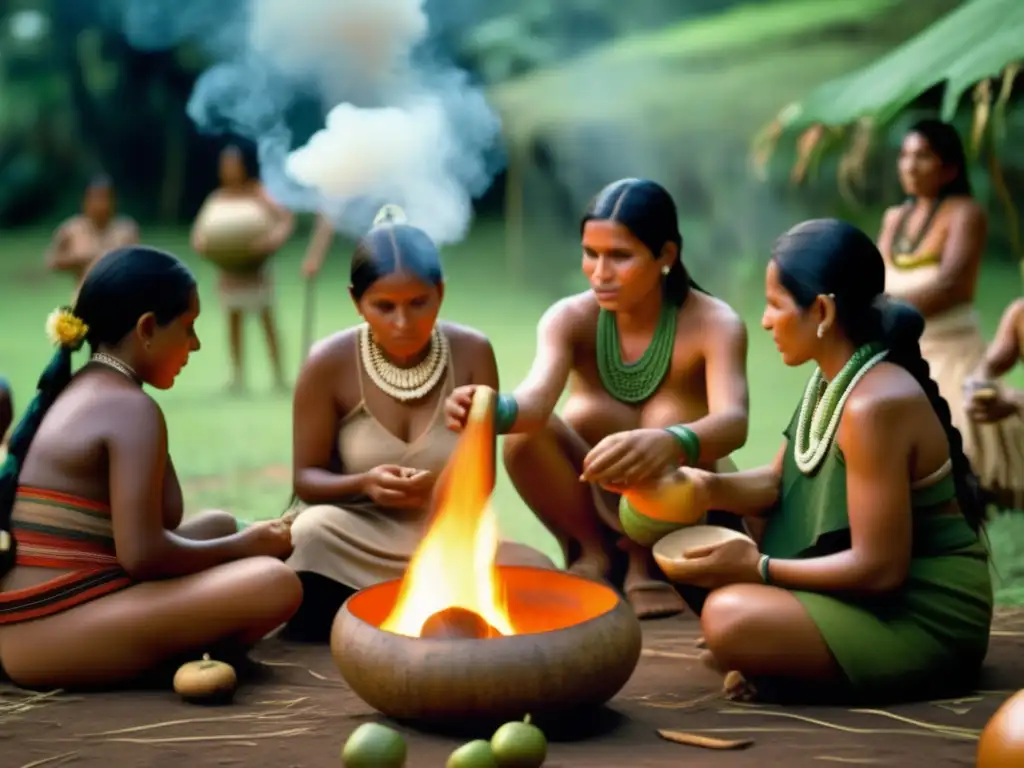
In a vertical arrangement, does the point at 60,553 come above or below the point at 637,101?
below

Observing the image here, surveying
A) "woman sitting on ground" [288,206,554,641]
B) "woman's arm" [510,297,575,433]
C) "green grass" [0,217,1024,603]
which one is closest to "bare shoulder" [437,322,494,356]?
"woman sitting on ground" [288,206,554,641]

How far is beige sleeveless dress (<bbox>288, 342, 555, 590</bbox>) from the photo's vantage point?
15.7 feet

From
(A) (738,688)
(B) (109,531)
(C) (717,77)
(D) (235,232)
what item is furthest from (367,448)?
(C) (717,77)

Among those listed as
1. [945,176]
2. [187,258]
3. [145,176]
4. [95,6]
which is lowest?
[945,176]

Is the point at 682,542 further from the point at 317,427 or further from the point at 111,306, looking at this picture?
the point at 111,306

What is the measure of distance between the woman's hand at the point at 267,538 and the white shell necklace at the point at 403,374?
700 mm

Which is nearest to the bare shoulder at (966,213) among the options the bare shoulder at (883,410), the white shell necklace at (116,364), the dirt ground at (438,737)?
the dirt ground at (438,737)

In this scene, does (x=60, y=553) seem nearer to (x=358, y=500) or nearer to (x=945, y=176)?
(x=358, y=500)

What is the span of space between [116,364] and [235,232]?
6.00 meters

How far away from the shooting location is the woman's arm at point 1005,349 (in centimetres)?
596

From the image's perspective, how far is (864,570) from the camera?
3752 millimetres

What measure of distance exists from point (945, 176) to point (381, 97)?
2.78 metres

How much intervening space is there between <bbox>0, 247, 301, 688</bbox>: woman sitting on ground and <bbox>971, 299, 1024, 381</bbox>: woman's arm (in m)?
3.32

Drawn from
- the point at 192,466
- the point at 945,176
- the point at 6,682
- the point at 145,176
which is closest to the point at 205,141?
the point at 145,176
